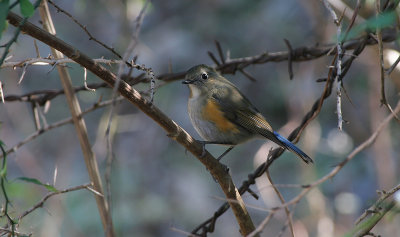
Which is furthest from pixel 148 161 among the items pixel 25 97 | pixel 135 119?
pixel 25 97

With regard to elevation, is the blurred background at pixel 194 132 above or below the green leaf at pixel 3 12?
above

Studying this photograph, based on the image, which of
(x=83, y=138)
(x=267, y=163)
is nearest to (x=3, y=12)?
(x=83, y=138)

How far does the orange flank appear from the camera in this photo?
368 centimetres

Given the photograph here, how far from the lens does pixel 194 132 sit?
6.84 m

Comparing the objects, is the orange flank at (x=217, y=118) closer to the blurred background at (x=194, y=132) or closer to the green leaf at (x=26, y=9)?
the blurred background at (x=194, y=132)

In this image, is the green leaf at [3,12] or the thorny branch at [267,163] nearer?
the green leaf at [3,12]

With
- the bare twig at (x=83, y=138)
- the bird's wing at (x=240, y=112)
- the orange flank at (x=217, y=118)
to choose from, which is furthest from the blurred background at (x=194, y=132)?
the bare twig at (x=83, y=138)

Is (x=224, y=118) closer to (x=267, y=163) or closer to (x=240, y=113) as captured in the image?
(x=240, y=113)

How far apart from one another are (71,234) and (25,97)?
2.98 metres

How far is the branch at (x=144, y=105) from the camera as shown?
6.02ft

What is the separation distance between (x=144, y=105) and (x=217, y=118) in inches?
68.7

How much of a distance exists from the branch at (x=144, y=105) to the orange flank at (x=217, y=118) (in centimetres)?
131

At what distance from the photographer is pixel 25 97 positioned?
305 cm

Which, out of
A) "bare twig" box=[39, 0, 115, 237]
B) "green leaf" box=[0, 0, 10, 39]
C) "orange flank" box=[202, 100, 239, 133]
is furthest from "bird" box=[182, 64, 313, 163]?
"green leaf" box=[0, 0, 10, 39]
